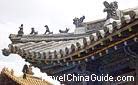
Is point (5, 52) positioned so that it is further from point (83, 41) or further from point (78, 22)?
point (83, 41)

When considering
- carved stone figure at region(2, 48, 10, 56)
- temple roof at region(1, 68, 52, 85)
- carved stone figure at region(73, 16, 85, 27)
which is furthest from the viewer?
temple roof at region(1, 68, 52, 85)

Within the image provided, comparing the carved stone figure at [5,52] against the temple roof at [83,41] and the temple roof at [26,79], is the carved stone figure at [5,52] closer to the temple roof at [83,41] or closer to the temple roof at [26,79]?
the temple roof at [83,41]

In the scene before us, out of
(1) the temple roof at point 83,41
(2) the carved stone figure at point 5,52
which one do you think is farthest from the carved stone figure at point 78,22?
(2) the carved stone figure at point 5,52

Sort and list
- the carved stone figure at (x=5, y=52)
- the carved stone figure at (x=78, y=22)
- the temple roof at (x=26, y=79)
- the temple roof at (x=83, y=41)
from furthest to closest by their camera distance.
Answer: the temple roof at (x=26, y=79)
the carved stone figure at (x=78, y=22)
the carved stone figure at (x=5, y=52)
the temple roof at (x=83, y=41)

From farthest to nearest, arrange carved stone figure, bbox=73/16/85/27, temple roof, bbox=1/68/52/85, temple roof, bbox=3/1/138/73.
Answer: temple roof, bbox=1/68/52/85 → carved stone figure, bbox=73/16/85/27 → temple roof, bbox=3/1/138/73

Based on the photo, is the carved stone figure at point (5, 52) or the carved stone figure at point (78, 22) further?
the carved stone figure at point (78, 22)

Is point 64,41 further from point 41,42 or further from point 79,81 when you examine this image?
point 79,81

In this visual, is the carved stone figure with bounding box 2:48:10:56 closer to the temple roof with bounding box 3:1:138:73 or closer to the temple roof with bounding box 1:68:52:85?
the temple roof with bounding box 3:1:138:73

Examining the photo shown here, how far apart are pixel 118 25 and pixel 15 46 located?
3910 millimetres

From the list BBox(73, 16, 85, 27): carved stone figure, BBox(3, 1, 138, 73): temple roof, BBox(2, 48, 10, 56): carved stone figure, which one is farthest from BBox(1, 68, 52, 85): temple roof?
BBox(2, 48, 10, 56): carved stone figure

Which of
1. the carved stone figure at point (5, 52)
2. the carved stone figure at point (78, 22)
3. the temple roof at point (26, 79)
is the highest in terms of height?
the carved stone figure at point (78, 22)

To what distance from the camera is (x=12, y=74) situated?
13.3 meters

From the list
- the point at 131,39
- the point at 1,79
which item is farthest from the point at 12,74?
the point at 131,39

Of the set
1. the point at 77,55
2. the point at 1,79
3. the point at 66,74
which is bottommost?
the point at 1,79
